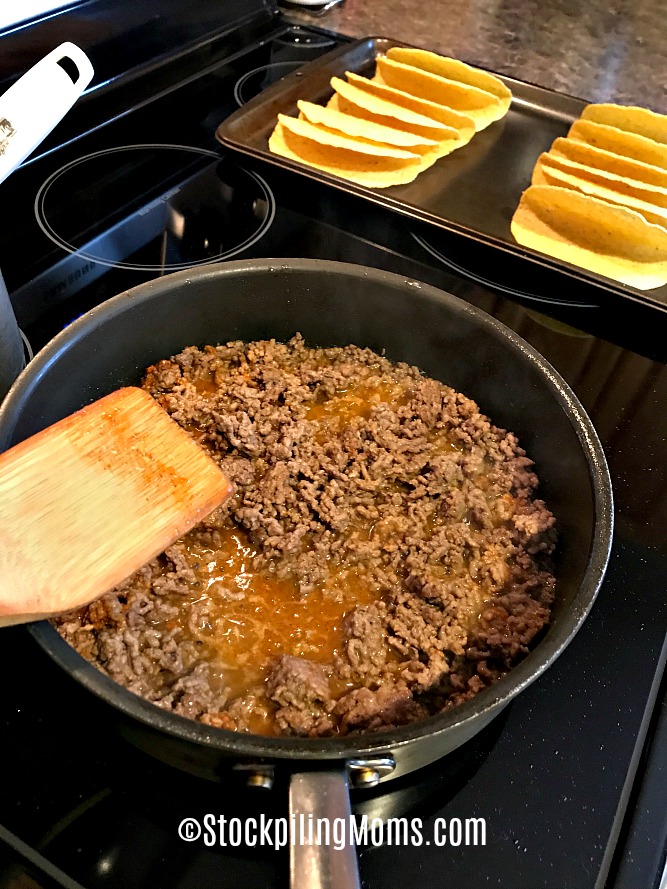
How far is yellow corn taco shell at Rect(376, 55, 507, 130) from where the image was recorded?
195 cm

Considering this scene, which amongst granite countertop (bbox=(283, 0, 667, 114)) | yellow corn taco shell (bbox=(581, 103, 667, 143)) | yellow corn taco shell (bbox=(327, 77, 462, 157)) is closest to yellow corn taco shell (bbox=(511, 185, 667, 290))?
yellow corn taco shell (bbox=(327, 77, 462, 157))

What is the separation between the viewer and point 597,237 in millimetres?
1572

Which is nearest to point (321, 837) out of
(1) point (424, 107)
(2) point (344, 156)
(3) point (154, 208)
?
(3) point (154, 208)

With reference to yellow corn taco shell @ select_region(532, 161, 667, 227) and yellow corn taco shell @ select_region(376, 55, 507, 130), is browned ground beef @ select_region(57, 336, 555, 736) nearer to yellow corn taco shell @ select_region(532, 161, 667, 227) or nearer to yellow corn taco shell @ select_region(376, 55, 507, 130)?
yellow corn taco shell @ select_region(532, 161, 667, 227)

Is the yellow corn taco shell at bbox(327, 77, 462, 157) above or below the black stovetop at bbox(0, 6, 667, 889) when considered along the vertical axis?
above

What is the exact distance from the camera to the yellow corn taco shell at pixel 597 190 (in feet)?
5.33

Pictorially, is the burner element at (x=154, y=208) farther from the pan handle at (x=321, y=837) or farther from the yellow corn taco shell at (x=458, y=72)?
the pan handle at (x=321, y=837)

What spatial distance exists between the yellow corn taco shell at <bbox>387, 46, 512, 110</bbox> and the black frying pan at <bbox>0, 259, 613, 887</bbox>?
46.7 inches

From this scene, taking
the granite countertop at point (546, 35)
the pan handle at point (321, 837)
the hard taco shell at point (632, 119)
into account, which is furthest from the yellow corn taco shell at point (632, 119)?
the pan handle at point (321, 837)

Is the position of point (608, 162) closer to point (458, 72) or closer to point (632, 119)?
point (632, 119)

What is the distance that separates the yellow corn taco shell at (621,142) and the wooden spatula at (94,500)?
5.11 ft

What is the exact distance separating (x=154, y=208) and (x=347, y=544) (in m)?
1.01

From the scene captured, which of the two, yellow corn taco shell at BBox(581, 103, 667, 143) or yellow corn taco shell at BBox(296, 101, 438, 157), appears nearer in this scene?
yellow corn taco shell at BBox(296, 101, 438, 157)

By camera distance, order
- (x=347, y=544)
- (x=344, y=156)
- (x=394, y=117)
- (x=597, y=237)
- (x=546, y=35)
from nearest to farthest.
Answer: (x=347, y=544) < (x=597, y=237) < (x=344, y=156) < (x=394, y=117) < (x=546, y=35)
